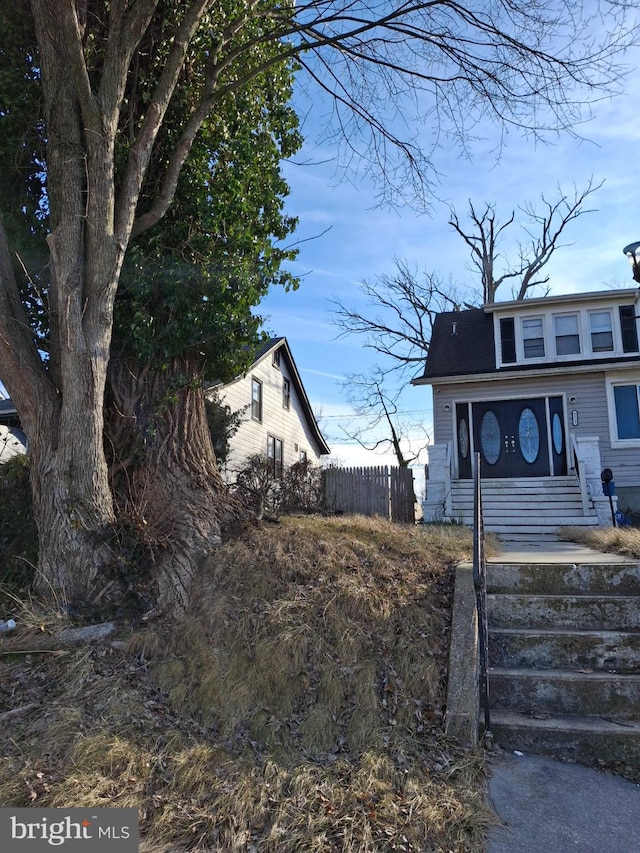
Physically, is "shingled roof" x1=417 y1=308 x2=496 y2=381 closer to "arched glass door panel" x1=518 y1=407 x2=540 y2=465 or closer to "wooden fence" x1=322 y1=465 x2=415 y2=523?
"arched glass door panel" x1=518 y1=407 x2=540 y2=465

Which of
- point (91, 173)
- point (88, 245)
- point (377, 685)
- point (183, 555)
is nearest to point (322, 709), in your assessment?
point (377, 685)

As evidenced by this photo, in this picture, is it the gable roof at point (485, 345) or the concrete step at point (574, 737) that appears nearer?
the concrete step at point (574, 737)

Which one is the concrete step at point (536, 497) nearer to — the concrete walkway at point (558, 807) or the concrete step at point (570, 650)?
the concrete step at point (570, 650)

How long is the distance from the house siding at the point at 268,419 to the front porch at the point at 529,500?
5.26m

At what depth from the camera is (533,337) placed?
15.7 m

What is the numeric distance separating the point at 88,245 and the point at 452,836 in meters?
5.54

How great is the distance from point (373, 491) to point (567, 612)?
846 centimetres

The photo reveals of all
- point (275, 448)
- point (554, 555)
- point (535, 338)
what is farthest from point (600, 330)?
point (275, 448)

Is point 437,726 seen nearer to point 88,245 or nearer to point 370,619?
point 370,619

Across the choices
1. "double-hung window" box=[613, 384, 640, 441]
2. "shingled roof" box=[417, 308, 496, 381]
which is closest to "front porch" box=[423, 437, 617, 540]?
"double-hung window" box=[613, 384, 640, 441]

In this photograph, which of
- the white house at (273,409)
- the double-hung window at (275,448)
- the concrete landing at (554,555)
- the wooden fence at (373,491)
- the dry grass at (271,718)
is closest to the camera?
the dry grass at (271,718)

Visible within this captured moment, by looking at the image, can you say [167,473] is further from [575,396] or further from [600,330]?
[600,330]

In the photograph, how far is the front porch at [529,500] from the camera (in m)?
11.1
